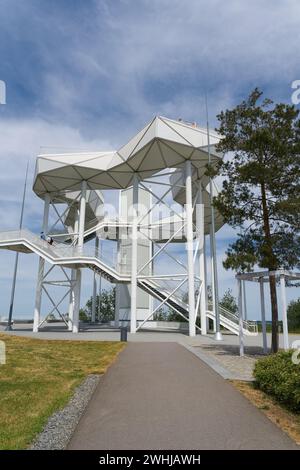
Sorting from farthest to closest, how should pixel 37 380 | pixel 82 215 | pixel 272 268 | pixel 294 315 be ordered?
pixel 294 315, pixel 82 215, pixel 272 268, pixel 37 380

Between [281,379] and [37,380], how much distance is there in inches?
237

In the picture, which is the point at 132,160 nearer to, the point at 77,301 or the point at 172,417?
the point at 77,301

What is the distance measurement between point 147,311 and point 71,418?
102ft

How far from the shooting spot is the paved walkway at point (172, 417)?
504 cm

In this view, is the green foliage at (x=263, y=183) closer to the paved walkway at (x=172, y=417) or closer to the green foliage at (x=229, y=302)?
the paved walkway at (x=172, y=417)

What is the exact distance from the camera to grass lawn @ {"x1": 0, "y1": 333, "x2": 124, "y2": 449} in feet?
18.5

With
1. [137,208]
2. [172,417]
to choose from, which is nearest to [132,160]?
[137,208]

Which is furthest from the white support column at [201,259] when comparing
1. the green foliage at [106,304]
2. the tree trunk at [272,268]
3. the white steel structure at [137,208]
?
the green foliage at [106,304]

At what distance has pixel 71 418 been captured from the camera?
609cm

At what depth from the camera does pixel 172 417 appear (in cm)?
610

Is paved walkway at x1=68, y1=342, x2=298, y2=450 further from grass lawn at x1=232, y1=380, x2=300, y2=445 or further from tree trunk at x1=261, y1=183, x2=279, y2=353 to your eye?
tree trunk at x1=261, y1=183, x2=279, y2=353

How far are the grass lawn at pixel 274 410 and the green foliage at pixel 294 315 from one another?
33558 mm
